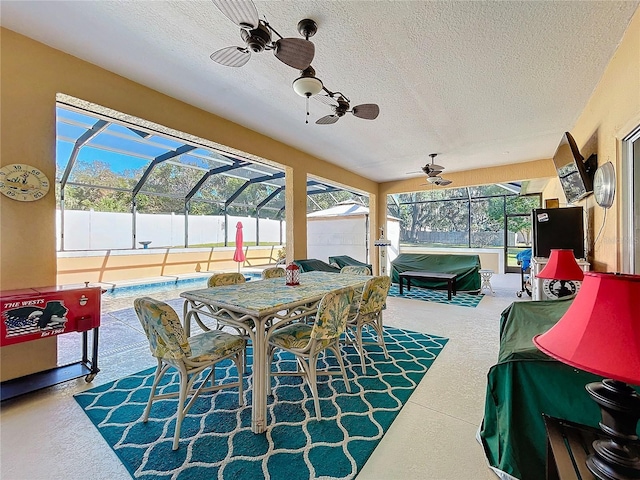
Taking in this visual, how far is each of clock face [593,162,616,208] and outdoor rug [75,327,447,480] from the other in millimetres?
2297

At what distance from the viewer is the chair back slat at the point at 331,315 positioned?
1.99 meters

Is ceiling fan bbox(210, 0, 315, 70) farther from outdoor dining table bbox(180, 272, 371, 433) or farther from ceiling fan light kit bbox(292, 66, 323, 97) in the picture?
outdoor dining table bbox(180, 272, 371, 433)

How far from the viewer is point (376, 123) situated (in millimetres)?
4086

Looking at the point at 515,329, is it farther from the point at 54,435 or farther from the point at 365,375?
the point at 54,435

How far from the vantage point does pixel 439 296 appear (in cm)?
598

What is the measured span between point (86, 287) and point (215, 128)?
2.44 m

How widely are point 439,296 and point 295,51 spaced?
5.50 metres

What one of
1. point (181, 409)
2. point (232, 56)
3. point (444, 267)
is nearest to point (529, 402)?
point (181, 409)

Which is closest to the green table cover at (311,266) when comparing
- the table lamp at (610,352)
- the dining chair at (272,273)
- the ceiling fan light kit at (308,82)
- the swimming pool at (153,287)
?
the dining chair at (272,273)

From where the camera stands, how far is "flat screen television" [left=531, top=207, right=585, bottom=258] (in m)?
3.35

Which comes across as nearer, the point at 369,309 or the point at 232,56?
the point at 232,56

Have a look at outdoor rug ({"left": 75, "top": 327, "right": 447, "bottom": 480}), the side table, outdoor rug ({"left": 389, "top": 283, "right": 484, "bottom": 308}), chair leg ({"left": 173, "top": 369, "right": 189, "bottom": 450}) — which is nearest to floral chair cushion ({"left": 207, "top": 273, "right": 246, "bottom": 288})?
outdoor rug ({"left": 75, "top": 327, "right": 447, "bottom": 480})

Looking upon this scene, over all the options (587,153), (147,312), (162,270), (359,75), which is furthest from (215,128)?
(162,270)

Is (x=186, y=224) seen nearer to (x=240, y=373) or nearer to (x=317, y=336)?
(x=240, y=373)
